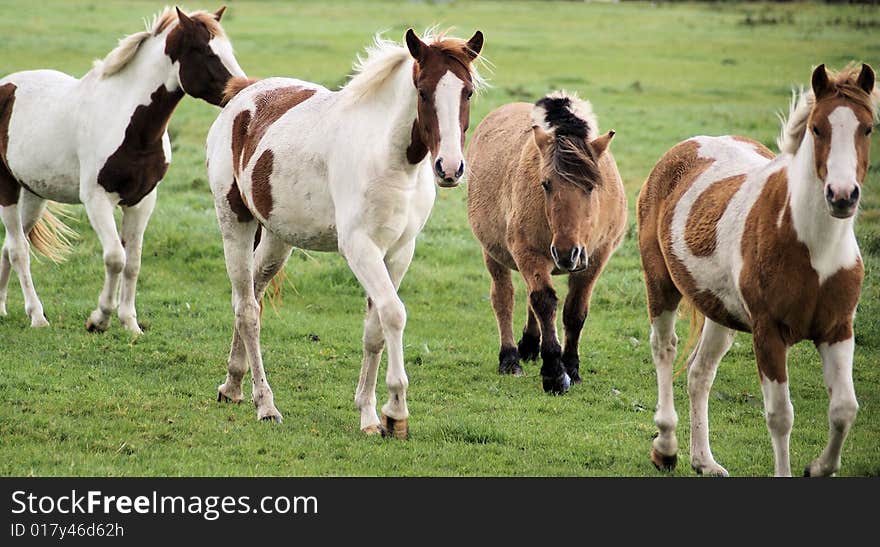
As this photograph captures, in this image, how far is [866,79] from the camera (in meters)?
5.24

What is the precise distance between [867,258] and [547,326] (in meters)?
6.07

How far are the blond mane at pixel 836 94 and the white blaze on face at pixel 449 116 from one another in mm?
1747

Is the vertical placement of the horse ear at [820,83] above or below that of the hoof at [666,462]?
above

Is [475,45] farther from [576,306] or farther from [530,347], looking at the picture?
[530,347]

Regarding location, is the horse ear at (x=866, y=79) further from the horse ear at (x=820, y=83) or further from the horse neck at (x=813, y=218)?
the horse neck at (x=813, y=218)

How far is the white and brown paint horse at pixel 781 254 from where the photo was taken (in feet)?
17.0

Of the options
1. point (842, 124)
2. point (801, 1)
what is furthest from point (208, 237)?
point (801, 1)

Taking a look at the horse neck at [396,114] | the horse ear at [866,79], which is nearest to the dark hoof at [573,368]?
the horse neck at [396,114]

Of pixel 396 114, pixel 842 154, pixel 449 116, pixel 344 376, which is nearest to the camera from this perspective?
pixel 842 154

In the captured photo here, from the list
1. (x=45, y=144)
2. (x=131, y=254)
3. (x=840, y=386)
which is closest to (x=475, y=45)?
(x=840, y=386)

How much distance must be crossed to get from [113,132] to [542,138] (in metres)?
3.80

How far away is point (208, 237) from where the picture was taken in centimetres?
1307

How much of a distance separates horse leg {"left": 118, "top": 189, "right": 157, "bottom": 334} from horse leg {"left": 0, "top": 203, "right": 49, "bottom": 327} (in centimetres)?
75

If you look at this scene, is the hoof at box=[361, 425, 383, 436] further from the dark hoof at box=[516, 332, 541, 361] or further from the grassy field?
the dark hoof at box=[516, 332, 541, 361]
